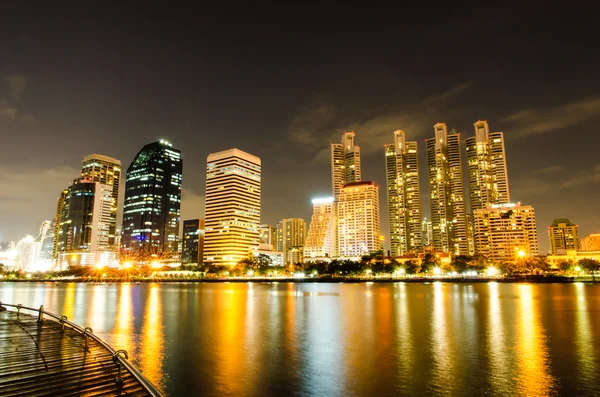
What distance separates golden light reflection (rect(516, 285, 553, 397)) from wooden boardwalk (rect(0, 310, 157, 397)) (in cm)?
2198

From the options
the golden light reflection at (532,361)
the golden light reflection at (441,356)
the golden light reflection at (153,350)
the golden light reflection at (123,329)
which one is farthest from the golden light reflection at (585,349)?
the golden light reflection at (123,329)

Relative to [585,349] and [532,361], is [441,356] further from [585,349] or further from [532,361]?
[585,349]

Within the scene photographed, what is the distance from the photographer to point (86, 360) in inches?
760

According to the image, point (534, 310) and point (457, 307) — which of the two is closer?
point (534, 310)

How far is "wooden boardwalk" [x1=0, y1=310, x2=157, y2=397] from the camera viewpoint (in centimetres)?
1528

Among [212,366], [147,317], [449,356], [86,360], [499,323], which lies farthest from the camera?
[147,317]

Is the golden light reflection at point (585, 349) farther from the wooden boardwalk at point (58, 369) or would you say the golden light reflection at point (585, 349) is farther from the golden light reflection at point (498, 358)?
the wooden boardwalk at point (58, 369)

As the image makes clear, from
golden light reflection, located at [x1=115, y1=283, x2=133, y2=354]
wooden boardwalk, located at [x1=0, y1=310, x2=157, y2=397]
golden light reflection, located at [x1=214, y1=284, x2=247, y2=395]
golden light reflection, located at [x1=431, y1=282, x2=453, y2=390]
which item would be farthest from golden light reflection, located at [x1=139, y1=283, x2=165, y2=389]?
golden light reflection, located at [x1=431, y1=282, x2=453, y2=390]

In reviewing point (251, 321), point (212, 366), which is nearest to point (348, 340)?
point (212, 366)

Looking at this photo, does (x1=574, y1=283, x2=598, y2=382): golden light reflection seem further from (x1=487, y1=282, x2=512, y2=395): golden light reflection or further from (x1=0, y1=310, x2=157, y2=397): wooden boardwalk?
(x1=0, y1=310, x2=157, y2=397): wooden boardwalk

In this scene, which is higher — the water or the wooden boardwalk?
the wooden boardwalk

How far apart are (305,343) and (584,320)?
39073 mm

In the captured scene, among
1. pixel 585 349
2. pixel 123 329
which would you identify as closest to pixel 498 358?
pixel 585 349

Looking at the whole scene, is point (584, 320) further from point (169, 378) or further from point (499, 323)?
point (169, 378)
